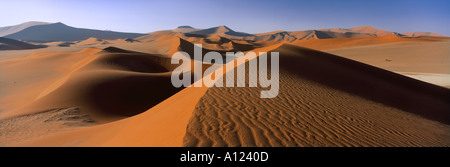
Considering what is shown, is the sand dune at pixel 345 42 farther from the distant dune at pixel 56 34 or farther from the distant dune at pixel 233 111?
the distant dune at pixel 56 34

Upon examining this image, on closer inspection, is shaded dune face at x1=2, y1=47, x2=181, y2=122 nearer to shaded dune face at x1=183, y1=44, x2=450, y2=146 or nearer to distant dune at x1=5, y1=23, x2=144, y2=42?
shaded dune face at x1=183, y1=44, x2=450, y2=146

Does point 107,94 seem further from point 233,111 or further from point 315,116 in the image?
point 315,116

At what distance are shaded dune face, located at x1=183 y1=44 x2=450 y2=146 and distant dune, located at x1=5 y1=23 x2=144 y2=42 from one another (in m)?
114

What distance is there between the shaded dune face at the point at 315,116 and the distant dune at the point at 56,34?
11417cm

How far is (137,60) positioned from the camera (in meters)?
20.0

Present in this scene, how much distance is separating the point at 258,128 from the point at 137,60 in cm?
1813

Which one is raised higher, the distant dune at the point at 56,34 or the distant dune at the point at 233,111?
the distant dune at the point at 56,34

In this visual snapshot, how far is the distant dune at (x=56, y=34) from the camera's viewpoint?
94.6m

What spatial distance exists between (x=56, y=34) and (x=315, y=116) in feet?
411

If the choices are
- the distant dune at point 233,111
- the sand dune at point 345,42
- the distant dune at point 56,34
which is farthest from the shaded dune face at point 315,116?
the distant dune at point 56,34

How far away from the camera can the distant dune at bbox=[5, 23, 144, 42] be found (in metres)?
94.6

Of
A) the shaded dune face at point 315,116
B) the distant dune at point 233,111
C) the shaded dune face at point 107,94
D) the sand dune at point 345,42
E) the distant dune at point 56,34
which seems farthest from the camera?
the distant dune at point 56,34

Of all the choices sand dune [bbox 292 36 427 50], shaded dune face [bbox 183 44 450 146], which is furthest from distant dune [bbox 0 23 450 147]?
sand dune [bbox 292 36 427 50]
